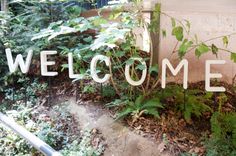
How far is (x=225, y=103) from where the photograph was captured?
362 centimetres

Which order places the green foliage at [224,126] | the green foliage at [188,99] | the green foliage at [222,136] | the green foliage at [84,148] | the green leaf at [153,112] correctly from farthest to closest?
the green foliage at [188,99] → the green leaf at [153,112] → the green foliage at [84,148] → the green foliage at [224,126] → the green foliage at [222,136]

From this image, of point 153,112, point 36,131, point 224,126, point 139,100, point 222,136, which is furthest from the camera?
point 36,131

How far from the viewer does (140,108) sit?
333 centimetres

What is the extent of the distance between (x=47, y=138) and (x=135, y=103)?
941 mm

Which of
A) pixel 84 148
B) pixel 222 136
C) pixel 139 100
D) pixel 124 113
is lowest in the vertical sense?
pixel 84 148

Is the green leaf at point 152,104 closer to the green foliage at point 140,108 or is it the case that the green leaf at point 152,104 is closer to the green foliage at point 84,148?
the green foliage at point 140,108

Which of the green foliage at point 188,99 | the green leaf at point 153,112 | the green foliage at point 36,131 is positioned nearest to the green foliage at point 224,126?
the green foliage at point 188,99

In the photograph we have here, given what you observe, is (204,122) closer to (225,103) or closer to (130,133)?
(225,103)

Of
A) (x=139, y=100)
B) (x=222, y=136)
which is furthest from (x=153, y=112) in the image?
(x=222, y=136)

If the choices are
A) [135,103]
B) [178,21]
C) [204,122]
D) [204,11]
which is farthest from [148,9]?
[204,122]

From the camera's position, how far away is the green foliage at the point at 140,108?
3281mm

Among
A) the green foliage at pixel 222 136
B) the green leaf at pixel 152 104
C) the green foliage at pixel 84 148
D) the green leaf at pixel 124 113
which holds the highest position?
the green leaf at pixel 152 104

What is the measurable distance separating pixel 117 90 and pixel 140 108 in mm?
401

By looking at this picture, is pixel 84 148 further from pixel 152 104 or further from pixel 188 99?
pixel 188 99
